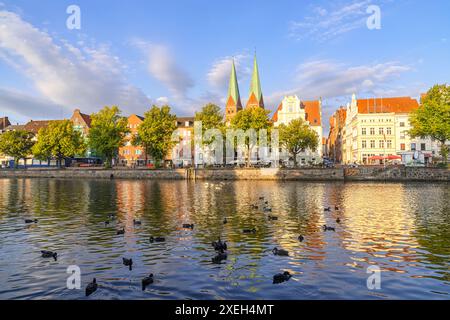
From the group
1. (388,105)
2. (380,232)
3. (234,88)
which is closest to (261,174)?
(388,105)

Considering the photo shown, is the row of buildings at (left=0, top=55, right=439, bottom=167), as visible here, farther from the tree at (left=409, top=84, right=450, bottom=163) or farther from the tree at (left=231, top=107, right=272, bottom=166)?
the tree at (left=409, top=84, right=450, bottom=163)

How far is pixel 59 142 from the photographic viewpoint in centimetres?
11269

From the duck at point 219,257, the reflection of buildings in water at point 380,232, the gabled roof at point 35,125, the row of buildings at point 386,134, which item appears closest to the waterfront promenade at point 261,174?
the row of buildings at point 386,134

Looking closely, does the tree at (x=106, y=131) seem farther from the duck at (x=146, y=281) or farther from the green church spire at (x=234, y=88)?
the duck at (x=146, y=281)

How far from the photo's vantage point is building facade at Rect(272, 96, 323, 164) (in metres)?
128

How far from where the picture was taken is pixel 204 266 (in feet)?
54.2

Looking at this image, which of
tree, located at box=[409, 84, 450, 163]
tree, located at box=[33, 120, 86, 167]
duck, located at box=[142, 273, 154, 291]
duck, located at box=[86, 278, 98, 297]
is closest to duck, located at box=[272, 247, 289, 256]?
duck, located at box=[142, 273, 154, 291]

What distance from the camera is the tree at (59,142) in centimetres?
11238

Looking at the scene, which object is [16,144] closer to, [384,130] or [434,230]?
[384,130]

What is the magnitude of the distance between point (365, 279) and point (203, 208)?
23.8 metres

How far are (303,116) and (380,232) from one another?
364ft
